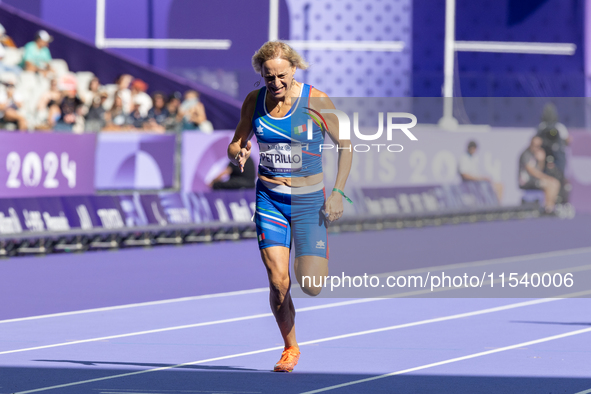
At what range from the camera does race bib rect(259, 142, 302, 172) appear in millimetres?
7043

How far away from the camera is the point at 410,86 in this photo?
2630cm

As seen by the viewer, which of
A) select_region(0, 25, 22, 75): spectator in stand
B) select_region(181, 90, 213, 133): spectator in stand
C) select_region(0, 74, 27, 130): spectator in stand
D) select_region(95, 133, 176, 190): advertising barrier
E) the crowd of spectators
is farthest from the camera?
select_region(181, 90, 213, 133): spectator in stand

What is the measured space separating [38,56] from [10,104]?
94.7 inches

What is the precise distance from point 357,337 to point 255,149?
10.9m

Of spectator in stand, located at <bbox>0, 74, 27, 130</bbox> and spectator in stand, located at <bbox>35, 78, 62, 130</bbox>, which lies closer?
spectator in stand, located at <bbox>0, 74, 27, 130</bbox>

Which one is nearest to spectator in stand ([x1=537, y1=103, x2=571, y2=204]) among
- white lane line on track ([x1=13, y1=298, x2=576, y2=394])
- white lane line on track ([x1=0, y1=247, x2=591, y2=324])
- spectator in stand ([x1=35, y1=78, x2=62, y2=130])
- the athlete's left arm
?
white lane line on track ([x1=0, y1=247, x2=591, y2=324])

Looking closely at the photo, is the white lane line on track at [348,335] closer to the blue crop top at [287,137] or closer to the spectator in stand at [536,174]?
the blue crop top at [287,137]

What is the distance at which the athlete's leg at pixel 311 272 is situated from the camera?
23.2 ft

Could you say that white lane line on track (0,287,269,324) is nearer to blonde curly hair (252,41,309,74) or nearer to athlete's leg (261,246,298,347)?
athlete's leg (261,246,298,347)

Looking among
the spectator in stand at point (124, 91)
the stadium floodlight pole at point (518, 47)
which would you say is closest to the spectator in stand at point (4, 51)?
the spectator in stand at point (124, 91)

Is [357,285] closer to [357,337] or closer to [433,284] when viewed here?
[433,284]

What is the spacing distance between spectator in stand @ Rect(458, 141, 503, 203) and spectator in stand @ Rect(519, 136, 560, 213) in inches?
59.9

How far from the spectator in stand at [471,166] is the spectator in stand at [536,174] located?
1.52 metres

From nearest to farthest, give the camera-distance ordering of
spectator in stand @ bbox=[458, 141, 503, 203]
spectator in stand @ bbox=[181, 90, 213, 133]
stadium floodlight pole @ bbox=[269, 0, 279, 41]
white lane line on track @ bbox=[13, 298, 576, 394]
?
white lane line on track @ bbox=[13, 298, 576, 394] < spectator in stand @ bbox=[181, 90, 213, 133] < spectator in stand @ bbox=[458, 141, 503, 203] < stadium floodlight pole @ bbox=[269, 0, 279, 41]
